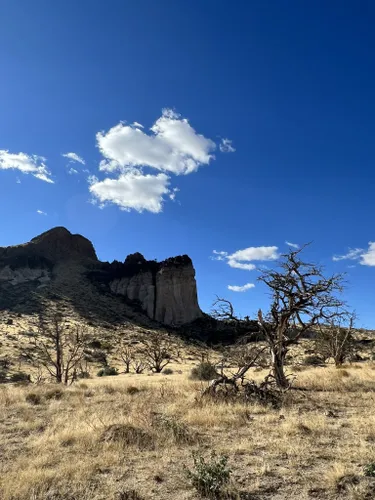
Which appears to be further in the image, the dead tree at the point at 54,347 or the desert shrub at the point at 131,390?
the dead tree at the point at 54,347

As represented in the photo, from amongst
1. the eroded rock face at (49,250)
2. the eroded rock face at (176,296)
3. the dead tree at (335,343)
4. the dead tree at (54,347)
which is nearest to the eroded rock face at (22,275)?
the eroded rock face at (49,250)

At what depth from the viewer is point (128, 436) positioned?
7.85 metres

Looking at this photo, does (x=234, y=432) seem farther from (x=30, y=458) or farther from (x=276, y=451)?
(x=30, y=458)

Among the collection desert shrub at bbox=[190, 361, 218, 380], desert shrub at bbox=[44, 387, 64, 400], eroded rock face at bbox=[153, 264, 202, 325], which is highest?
eroded rock face at bbox=[153, 264, 202, 325]

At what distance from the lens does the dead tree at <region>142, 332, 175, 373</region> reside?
126 ft

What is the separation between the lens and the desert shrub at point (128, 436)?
24.9 ft

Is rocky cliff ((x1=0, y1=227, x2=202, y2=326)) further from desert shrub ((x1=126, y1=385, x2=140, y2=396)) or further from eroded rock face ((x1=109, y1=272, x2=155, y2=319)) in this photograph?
desert shrub ((x1=126, y1=385, x2=140, y2=396))

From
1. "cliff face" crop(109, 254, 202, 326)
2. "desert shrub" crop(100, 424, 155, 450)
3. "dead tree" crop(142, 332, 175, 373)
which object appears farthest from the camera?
"cliff face" crop(109, 254, 202, 326)

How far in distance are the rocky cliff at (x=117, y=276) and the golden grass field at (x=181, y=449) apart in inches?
2875

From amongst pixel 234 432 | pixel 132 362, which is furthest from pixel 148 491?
pixel 132 362

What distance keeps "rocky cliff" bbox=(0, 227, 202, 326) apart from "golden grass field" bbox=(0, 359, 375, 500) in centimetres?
7303

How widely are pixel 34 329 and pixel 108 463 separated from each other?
5241 centimetres

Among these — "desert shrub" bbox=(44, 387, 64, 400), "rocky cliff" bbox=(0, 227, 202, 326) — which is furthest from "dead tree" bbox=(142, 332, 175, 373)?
"rocky cliff" bbox=(0, 227, 202, 326)

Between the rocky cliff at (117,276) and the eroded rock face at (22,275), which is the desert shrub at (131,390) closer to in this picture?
the rocky cliff at (117,276)
